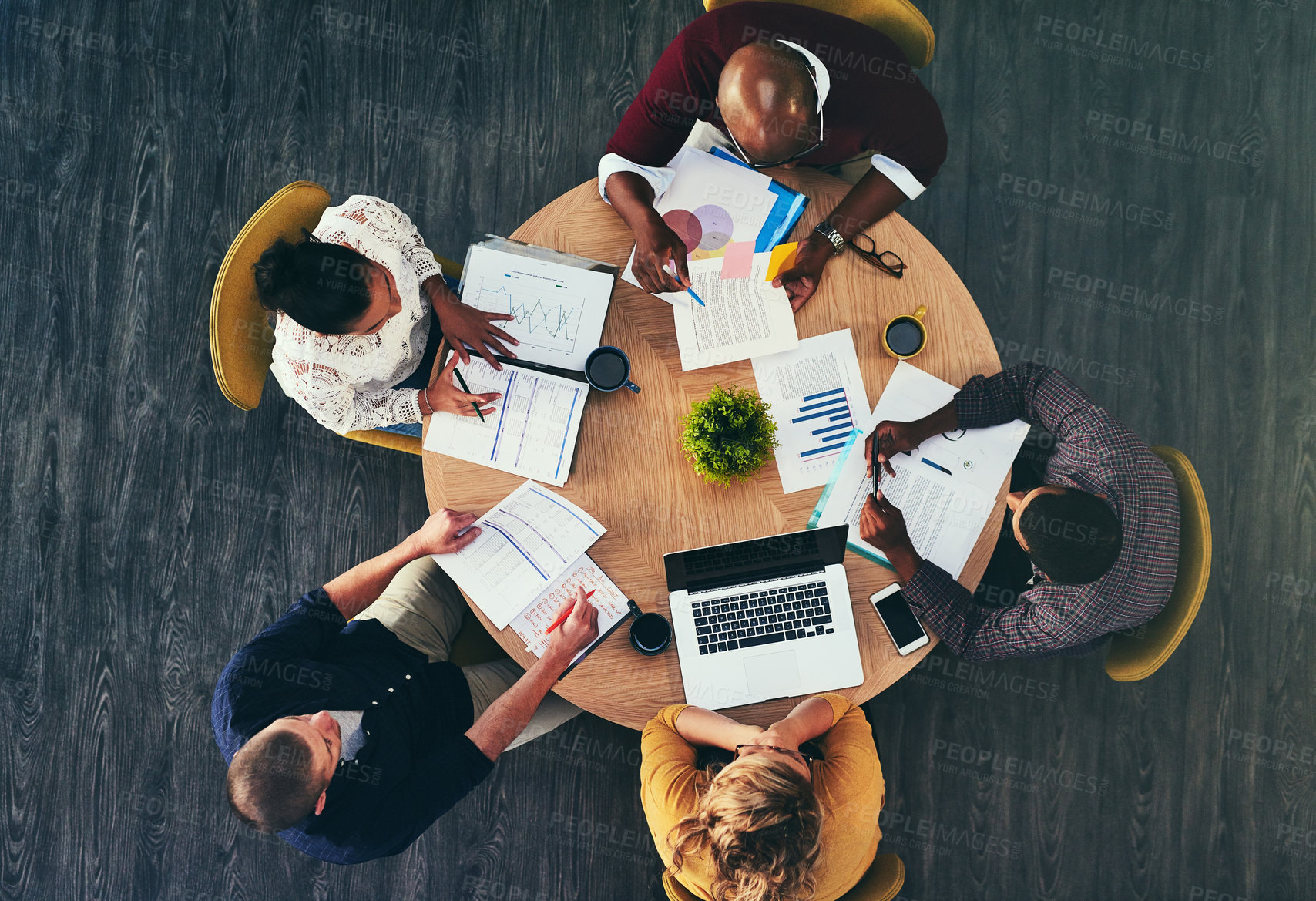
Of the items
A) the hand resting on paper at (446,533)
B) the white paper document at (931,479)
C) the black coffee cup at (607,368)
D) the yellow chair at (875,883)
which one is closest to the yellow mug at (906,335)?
the white paper document at (931,479)

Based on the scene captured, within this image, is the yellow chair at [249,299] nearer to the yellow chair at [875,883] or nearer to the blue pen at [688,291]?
the blue pen at [688,291]

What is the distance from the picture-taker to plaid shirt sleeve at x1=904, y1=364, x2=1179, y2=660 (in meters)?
1.55

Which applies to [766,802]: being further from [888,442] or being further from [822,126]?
[822,126]

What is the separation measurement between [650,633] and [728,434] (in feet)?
1.53

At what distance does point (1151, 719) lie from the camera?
7.64ft

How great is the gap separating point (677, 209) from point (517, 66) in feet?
4.35

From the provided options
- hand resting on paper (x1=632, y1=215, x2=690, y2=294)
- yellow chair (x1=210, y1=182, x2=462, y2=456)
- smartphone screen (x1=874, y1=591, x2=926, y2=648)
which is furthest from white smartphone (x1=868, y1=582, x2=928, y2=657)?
yellow chair (x1=210, y1=182, x2=462, y2=456)

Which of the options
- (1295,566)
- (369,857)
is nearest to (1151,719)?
(1295,566)

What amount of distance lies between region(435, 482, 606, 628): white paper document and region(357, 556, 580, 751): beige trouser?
33cm

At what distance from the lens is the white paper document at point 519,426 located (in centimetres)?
163

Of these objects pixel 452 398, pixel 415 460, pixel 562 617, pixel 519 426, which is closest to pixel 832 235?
pixel 519 426

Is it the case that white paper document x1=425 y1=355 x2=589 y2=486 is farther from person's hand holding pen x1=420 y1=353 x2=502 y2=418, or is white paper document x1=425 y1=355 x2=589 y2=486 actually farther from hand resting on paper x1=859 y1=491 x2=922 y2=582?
hand resting on paper x1=859 y1=491 x2=922 y2=582

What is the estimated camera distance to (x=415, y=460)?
249 cm

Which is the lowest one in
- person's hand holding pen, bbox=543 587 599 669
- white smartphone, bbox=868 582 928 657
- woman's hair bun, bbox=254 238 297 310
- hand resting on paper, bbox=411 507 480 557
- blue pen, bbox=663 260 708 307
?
person's hand holding pen, bbox=543 587 599 669
